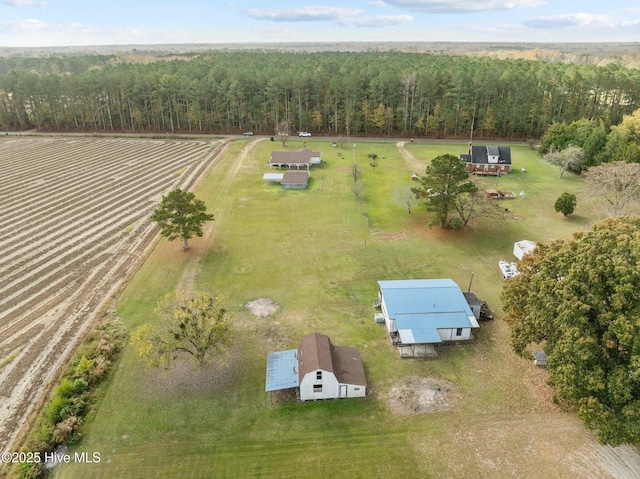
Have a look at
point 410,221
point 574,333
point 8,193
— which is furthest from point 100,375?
point 8,193

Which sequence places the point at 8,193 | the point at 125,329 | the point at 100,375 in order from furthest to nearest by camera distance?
the point at 8,193
the point at 125,329
the point at 100,375

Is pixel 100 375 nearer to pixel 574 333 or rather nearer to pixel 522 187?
pixel 574 333

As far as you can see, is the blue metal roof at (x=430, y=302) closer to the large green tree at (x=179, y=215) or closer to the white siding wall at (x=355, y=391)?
the white siding wall at (x=355, y=391)

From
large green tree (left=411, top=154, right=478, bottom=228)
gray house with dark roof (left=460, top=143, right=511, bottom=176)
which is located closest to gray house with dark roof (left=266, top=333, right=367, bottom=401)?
large green tree (left=411, top=154, right=478, bottom=228)

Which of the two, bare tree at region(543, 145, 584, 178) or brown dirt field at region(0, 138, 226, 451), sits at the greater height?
bare tree at region(543, 145, 584, 178)

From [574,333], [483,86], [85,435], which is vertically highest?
[483,86]

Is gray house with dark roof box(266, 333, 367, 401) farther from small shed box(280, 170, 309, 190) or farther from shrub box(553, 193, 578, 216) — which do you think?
small shed box(280, 170, 309, 190)

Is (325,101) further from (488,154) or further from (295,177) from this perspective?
(488,154)

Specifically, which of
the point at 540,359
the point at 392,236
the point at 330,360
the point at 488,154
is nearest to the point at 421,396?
the point at 330,360
